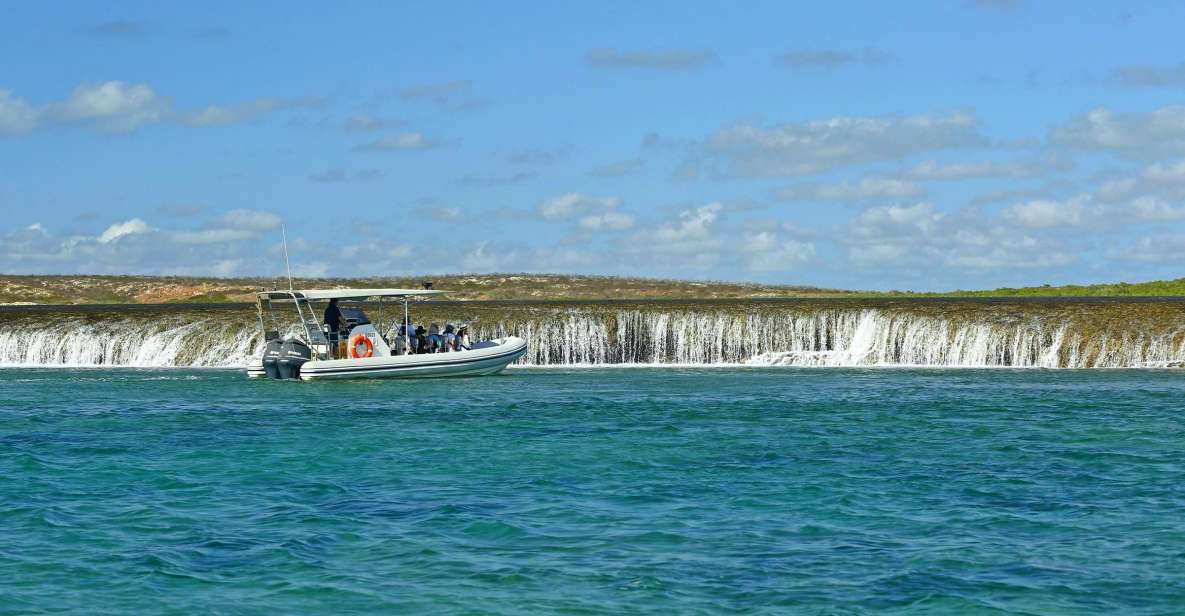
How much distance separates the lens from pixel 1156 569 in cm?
1509

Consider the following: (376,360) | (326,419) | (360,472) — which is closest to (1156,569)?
(360,472)

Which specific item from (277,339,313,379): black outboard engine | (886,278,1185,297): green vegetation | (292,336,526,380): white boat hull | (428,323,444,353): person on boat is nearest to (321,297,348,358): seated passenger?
(292,336,526,380): white boat hull

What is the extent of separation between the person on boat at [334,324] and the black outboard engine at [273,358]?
5.42ft

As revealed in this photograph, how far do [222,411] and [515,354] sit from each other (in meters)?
15.7

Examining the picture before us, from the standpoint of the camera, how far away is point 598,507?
19266 millimetres

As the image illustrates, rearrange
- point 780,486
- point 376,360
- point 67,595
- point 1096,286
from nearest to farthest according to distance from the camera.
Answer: point 67,595 < point 780,486 < point 376,360 < point 1096,286

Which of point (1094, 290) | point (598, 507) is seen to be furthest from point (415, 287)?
point (598, 507)

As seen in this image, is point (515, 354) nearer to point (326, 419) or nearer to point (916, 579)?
point (326, 419)

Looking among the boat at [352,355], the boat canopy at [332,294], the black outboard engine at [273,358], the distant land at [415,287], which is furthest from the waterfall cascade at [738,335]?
the distant land at [415,287]

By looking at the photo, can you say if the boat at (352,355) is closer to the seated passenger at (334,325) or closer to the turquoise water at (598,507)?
the seated passenger at (334,325)

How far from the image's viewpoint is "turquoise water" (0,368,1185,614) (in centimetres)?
1430

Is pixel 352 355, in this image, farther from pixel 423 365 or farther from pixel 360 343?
pixel 423 365

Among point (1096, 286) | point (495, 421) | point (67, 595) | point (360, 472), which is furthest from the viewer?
point (1096, 286)

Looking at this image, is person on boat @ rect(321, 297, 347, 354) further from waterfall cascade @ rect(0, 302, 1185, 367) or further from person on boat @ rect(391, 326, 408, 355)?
waterfall cascade @ rect(0, 302, 1185, 367)
